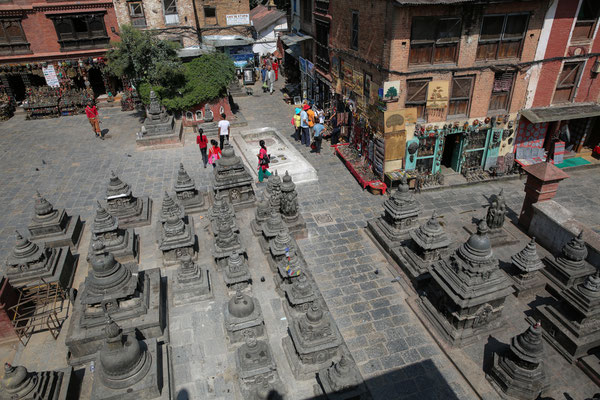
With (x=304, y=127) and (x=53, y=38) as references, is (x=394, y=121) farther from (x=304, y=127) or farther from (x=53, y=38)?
(x=53, y=38)

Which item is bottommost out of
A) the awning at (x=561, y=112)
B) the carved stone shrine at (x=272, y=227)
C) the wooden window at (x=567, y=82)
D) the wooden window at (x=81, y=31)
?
the carved stone shrine at (x=272, y=227)

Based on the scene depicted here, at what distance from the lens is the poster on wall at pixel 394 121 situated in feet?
54.7

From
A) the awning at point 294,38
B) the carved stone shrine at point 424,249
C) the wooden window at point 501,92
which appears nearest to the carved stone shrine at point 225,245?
the carved stone shrine at point 424,249

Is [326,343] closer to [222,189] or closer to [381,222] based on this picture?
[381,222]

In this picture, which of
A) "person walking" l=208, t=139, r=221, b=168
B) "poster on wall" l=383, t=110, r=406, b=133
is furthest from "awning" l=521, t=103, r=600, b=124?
"person walking" l=208, t=139, r=221, b=168

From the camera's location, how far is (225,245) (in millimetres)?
12469

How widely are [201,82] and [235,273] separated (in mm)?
17376

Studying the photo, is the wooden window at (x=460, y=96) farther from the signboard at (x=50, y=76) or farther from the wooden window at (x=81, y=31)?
the signboard at (x=50, y=76)

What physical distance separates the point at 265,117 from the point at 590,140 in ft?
65.1

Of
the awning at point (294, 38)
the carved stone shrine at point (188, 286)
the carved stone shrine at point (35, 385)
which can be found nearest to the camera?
the carved stone shrine at point (35, 385)

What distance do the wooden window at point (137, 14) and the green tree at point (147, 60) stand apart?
172 inches

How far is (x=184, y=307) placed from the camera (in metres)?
11.1

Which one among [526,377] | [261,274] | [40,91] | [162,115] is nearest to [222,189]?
[261,274]

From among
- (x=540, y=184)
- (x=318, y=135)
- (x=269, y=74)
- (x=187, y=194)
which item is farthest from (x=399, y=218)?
(x=269, y=74)
